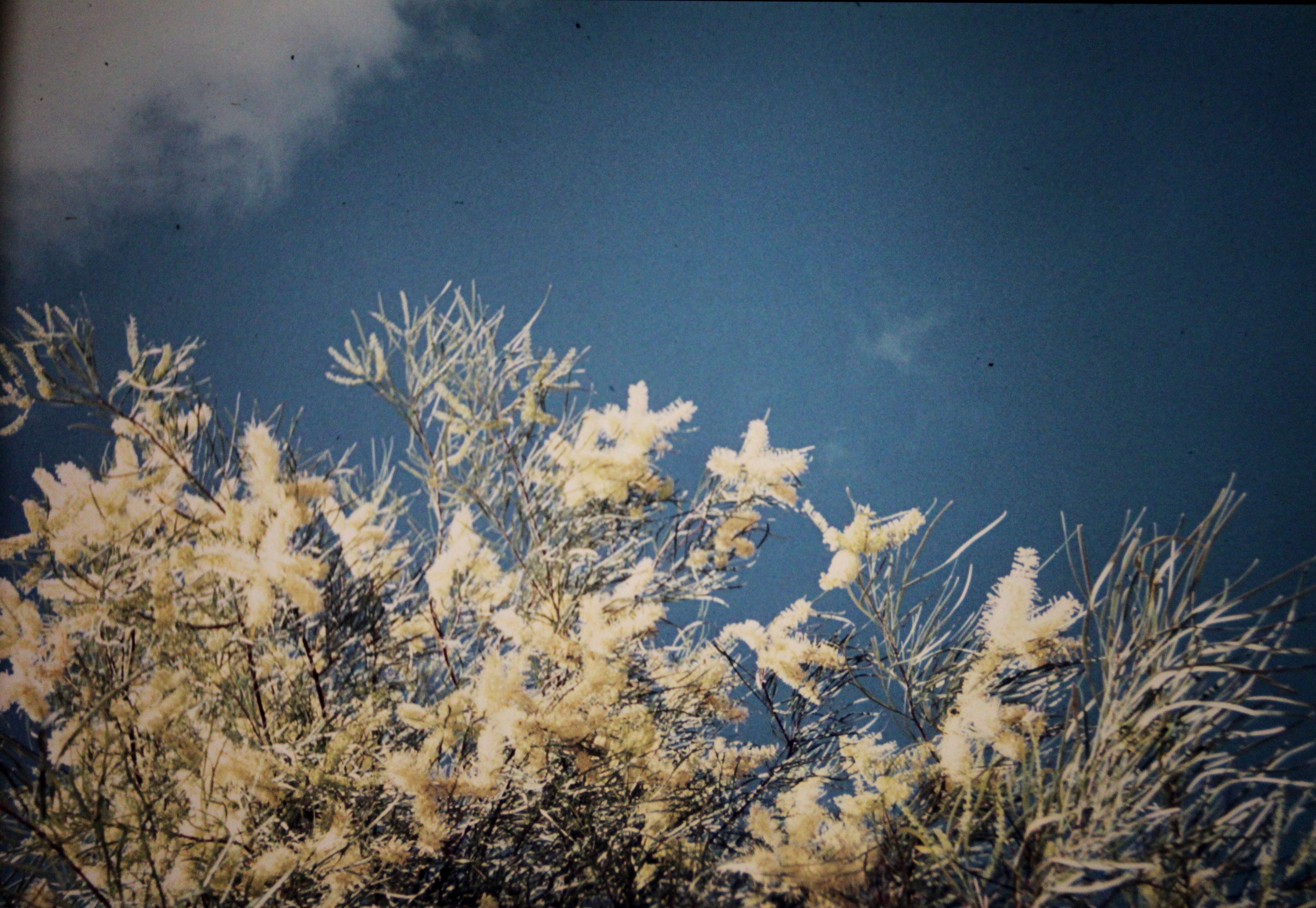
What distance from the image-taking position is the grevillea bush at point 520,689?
0.46 meters

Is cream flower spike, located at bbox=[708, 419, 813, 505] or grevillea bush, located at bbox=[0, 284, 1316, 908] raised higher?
cream flower spike, located at bbox=[708, 419, 813, 505]

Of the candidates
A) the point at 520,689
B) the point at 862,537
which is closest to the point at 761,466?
the point at 862,537

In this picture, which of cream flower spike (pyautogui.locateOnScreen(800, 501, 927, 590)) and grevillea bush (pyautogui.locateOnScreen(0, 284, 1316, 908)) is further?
cream flower spike (pyautogui.locateOnScreen(800, 501, 927, 590))

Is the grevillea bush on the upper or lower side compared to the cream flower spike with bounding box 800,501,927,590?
lower

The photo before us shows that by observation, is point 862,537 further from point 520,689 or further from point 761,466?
point 520,689

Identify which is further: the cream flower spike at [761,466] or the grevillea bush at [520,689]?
the cream flower spike at [761,466]

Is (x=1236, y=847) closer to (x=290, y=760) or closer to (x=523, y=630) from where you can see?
(x=523, y=630)

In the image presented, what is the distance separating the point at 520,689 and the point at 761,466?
347 mm

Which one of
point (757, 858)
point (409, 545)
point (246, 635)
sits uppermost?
point (409, 545)

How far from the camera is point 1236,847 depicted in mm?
464

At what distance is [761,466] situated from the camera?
2.18 ft

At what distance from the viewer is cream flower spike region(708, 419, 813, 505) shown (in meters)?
0.66

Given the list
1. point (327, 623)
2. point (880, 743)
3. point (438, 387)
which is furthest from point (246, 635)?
point (880, 743)

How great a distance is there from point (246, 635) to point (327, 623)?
81 mm
